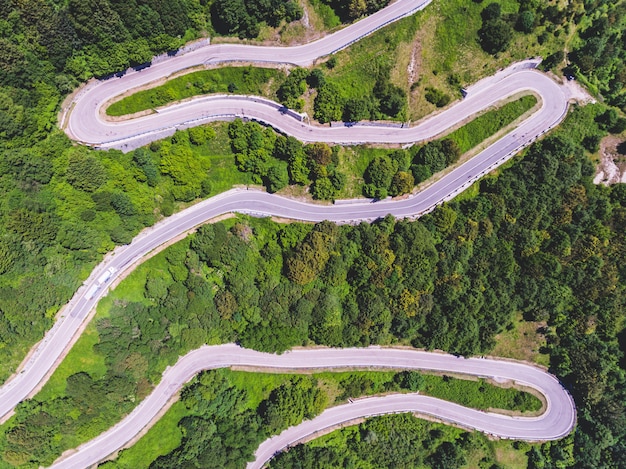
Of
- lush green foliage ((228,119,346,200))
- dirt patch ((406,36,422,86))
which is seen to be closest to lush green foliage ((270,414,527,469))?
lush green foliage ((228,119,346,200))

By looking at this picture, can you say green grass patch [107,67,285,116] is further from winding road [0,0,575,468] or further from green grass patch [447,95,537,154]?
green grass patch [447,95,537,154]

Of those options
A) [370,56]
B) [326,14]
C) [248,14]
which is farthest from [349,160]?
[248,14]

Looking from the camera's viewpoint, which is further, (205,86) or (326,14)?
(326,14)

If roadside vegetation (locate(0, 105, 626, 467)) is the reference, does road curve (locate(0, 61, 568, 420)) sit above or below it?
above

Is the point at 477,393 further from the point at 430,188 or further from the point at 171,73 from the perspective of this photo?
the point at 171,73

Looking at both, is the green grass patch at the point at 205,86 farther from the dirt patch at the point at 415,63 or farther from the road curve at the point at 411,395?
the road curve at the point at 411,395
